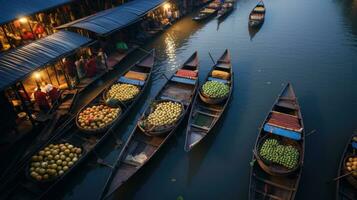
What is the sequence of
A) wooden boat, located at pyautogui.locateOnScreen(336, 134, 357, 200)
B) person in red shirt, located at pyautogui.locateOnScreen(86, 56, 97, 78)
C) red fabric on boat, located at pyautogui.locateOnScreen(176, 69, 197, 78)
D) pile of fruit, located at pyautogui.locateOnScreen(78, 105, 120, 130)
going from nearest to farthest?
wooden boat, located at pyautogui.locateOnScreen(336, 134, 357, 200)
pile of fruit, located at pyautogui.locateOnScreen(78, 105, 120, 130)
red fabric on boat, located at pyautogui.locateOnScreen(176, 69, 197, 78)
person in red shirt, located at pyautogui.locateOnScreen(86, 56, 97, 78)

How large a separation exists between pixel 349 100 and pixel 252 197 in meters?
11.0

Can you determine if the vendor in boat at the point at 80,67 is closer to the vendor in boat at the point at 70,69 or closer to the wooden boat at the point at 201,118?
the vendor in boat at the point at 70,69

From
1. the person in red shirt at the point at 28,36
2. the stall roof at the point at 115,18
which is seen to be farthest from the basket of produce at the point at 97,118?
the person in red shirt at the point at 28,36

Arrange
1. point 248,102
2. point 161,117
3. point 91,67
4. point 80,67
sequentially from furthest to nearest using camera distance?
point 91,67 < point 80,67 < point 248,102 < point 161,117

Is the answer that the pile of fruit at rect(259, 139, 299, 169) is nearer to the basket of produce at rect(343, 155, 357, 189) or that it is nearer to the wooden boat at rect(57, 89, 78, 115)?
the basket of produce at rect(343, 155, 357, 189)

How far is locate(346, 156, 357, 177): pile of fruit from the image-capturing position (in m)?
10.1

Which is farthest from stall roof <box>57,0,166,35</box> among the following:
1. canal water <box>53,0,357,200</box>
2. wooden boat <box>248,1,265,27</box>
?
wooden boat <box>248,1,265,27</box>

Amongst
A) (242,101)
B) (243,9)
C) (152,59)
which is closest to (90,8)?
(152,59)

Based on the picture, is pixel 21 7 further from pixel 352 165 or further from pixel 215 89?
pixel 352 165

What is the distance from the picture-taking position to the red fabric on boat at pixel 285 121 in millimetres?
12430

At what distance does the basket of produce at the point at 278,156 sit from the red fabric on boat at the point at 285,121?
0.85 meters

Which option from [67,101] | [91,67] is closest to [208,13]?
[91,67]

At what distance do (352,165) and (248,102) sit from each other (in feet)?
23.1

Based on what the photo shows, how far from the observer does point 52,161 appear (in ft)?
36.9
